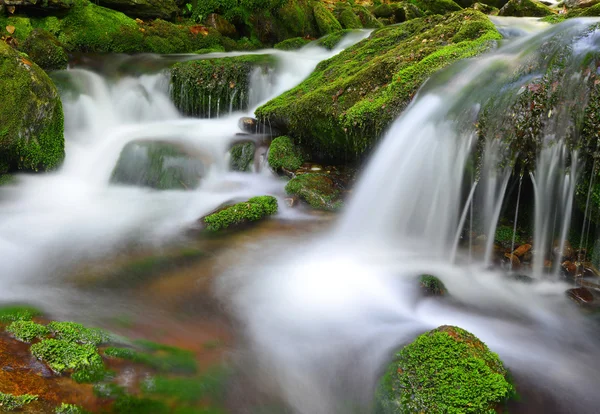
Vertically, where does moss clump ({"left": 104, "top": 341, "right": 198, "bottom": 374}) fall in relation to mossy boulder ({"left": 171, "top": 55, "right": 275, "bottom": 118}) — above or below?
below

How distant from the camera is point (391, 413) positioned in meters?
2.71

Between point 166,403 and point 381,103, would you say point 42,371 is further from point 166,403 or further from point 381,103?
point 381,103

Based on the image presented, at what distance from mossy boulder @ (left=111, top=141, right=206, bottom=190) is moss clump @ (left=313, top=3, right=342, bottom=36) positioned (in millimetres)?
10029

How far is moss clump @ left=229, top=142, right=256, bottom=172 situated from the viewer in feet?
24.6

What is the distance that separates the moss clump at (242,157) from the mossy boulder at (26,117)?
3.10 metres

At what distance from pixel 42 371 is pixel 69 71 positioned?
31.8 feet

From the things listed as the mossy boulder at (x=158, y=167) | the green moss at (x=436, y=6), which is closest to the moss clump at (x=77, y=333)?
the mossy boulder at (x=158, y=167)

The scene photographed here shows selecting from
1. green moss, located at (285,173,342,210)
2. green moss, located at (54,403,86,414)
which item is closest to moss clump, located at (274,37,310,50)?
green moss, located at (285,173,342,210)

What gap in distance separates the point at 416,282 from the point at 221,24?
1304 centimetres

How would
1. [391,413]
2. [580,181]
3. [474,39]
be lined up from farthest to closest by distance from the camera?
[474,39], [580,181], [391,413]

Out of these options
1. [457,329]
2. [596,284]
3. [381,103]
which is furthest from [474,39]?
[457,329]

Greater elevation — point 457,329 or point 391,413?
point 457,329

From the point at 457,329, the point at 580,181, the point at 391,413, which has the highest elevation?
the point at 580,181

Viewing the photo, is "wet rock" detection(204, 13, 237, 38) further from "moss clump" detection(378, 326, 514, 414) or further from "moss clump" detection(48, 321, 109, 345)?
"moss clump" detection(378, 326, 514, 414)
